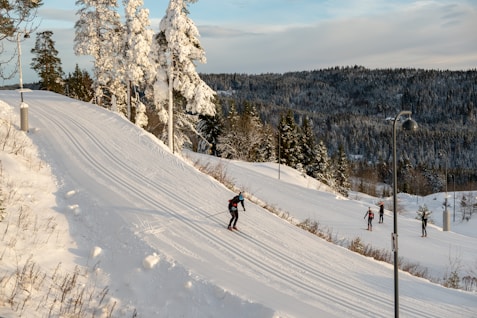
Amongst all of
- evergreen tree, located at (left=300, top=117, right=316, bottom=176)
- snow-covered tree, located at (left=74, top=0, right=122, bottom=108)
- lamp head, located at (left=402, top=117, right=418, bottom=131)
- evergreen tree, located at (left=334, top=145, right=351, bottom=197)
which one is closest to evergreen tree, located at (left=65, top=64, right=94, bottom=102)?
snow-covered tree, located at (left=74, top=0, right=122, bottom=108)

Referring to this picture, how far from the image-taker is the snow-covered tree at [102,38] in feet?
105

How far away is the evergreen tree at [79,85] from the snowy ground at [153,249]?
1682 inches

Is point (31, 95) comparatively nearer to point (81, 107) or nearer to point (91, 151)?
point (81, 107)

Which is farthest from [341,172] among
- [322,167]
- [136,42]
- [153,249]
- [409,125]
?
[153,249]

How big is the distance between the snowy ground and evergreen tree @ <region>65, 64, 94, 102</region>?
140ft

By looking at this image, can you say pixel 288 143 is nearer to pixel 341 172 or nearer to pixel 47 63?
pixel 341 172

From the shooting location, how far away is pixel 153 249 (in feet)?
38.1

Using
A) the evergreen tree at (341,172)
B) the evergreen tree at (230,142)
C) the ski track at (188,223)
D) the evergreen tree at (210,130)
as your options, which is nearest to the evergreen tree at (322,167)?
the evergreen tree at (341,172)

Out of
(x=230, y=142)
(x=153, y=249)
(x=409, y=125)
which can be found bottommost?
(x=153, y=249)

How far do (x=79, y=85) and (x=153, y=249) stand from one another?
63005 mm

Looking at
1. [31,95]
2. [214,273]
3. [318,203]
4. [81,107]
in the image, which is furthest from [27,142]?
[318,203]

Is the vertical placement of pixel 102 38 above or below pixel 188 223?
above

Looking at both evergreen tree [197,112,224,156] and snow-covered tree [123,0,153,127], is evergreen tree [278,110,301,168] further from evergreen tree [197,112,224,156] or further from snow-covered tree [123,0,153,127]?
snow-covered tree [123,0,153,127]

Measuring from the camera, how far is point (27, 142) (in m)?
18.9
